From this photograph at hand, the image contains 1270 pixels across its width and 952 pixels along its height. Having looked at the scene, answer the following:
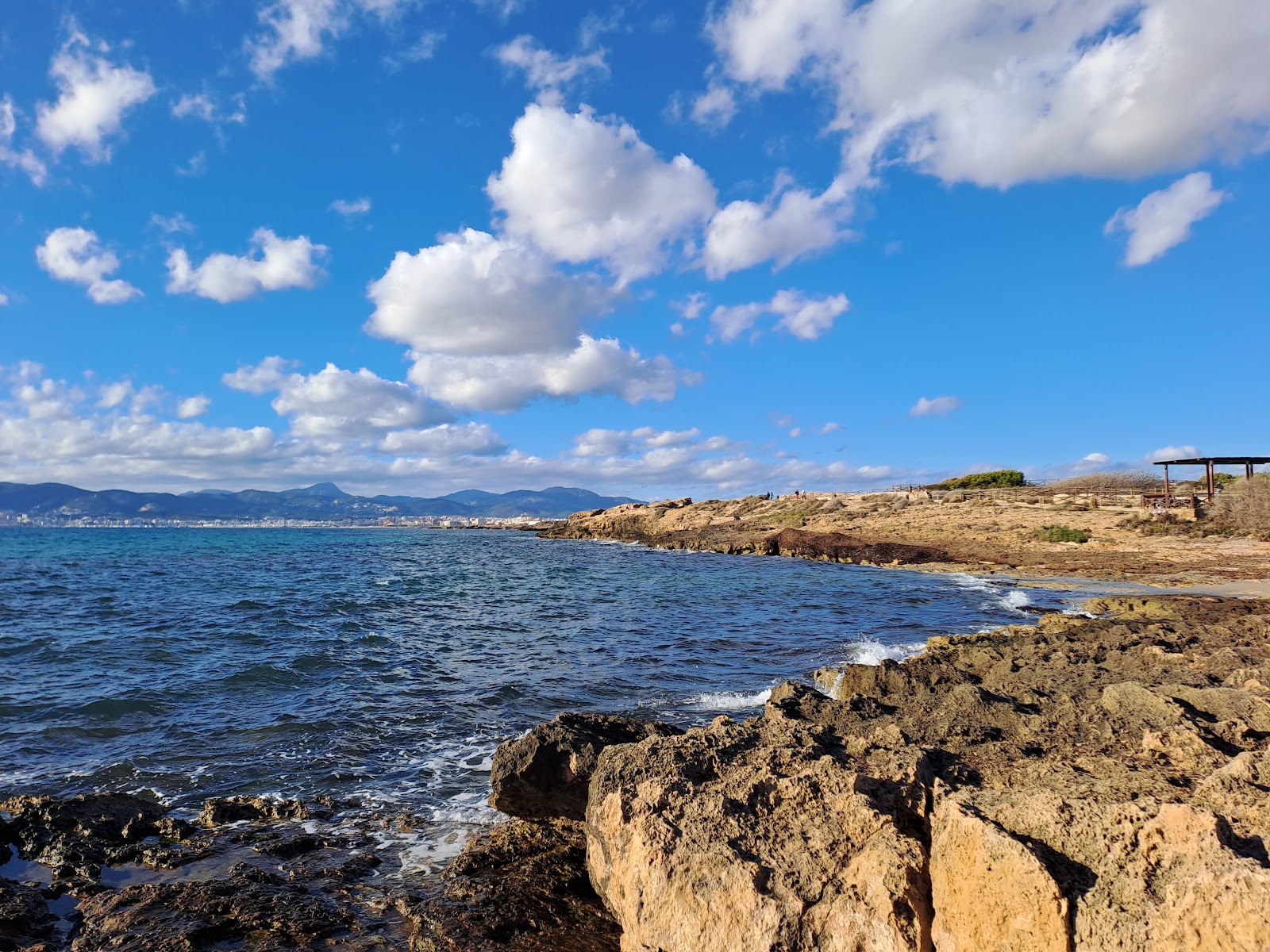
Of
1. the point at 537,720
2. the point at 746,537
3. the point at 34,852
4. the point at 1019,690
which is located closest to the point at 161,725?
the point at 34,852

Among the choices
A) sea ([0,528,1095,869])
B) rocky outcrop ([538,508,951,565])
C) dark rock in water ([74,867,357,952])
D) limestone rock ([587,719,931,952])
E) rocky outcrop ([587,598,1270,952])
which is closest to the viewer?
rocky outcrop ([587,598,1270,952])

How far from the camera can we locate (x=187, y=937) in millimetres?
5020

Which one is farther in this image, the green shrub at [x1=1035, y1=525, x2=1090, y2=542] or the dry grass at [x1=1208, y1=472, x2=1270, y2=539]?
the green shrub at [x1=1035, y1=525, x2=1090, y2=542]

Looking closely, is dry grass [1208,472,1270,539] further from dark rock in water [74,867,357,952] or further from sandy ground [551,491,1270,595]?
dark rock in water [74,867,357,952]

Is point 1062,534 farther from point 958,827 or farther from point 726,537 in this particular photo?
point 958,827

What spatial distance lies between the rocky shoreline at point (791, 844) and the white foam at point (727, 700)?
9.30ft

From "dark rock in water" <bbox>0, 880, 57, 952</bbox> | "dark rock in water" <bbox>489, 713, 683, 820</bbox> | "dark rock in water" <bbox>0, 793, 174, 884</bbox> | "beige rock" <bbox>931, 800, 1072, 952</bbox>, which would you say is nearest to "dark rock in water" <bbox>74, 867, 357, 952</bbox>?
"dark rock in water" <bbox>0, 880, 57, 952</bbox>

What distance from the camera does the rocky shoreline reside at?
136 inches

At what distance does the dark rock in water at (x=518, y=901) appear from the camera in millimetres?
5039

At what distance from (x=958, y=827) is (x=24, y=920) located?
671 centimetres

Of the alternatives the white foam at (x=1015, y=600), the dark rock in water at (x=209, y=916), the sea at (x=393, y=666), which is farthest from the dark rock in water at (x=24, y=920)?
the white foam at (x=1015, y=600)

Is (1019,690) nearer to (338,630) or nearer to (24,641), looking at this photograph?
(338,630)

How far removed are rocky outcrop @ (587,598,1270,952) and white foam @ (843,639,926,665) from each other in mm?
7700

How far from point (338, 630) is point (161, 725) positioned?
8.44 meters
